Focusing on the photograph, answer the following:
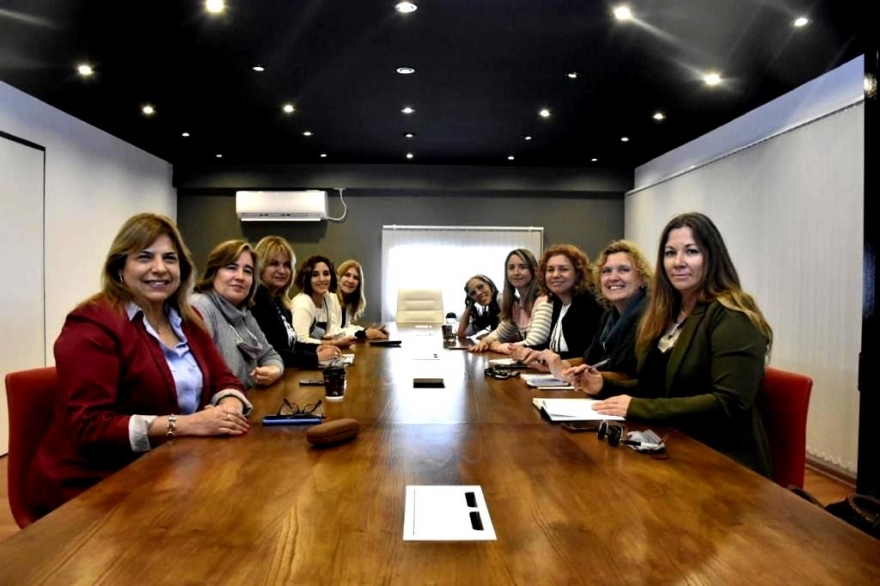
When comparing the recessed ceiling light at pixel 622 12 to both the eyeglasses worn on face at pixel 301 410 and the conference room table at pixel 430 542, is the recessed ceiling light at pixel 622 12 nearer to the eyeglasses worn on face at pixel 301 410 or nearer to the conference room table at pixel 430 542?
the conference room table at pixel 430 542

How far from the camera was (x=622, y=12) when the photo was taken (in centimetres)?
301

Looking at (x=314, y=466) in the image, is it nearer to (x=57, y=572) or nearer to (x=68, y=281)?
(x=57, y=572)

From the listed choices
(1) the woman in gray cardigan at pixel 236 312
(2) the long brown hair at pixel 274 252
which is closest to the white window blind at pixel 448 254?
(2) the long brown hair at pixel 274 252

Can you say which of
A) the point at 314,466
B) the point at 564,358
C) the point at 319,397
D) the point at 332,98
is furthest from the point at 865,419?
the point at 332,98

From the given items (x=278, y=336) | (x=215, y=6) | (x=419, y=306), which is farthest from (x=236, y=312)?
(x=419, y=306)

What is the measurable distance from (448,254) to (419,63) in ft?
12.2

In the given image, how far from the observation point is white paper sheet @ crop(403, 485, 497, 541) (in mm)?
931

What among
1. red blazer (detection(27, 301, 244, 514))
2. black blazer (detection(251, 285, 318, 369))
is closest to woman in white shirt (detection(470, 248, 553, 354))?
black blazer (detection(251, 285, 318, 369))

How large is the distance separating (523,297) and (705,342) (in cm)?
252

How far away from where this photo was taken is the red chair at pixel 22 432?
62.7 inches

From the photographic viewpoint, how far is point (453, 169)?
7156 mm

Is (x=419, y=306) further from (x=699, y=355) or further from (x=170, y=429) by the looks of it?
(x=170, y=429)

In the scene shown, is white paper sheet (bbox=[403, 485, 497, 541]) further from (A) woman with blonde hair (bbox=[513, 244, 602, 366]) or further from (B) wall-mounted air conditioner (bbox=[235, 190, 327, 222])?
(B) wall-mounted air conditioner (bbox=[235, 190, 327, 222])

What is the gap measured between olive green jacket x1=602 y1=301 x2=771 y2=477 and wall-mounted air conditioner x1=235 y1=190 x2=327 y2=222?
567cm
